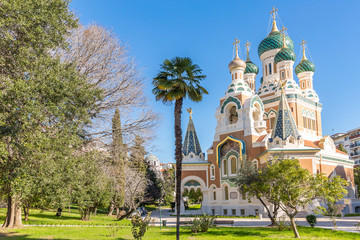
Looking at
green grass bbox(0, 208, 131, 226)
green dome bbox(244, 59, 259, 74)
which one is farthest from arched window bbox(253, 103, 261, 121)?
green grass bbox(0, 208, 131, 226)

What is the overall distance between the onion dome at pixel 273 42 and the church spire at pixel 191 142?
12068 millimetres

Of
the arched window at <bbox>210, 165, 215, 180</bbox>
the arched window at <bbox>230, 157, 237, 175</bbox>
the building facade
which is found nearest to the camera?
the arched window at <bbox>230, 157, 237, 175</bbox>

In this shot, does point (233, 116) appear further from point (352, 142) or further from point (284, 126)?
point (352, 142)

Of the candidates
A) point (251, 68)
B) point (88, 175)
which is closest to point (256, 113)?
point (251, 68)

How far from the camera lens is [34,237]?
11.6 metres

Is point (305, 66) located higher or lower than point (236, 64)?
higher

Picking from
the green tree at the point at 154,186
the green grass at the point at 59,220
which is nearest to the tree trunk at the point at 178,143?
the green grass at the point at 59,220

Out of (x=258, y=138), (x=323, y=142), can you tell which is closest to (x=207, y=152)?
(x=258, y=138)

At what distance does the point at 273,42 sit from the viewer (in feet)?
126

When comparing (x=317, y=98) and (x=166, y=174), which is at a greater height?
(x=317, y=98)

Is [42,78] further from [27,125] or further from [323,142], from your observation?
[323,142]

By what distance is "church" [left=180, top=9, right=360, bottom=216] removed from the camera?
91.2ft

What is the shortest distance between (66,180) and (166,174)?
143 ft

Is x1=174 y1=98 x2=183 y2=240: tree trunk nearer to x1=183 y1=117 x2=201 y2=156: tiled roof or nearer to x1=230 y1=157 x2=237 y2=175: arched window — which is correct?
x1=230 y1=157 x2=237 y2=175: arched window
